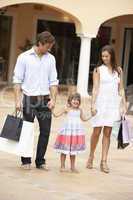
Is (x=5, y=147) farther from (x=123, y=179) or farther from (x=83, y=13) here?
(x=83, y=13)

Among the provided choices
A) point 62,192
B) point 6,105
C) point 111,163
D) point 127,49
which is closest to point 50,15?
point 127,49

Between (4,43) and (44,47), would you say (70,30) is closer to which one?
(4,43)

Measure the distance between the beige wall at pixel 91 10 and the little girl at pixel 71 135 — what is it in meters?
12.3

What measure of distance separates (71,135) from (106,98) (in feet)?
2.27

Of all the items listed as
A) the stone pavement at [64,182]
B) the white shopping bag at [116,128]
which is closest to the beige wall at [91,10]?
the stone pavement at [64,182]

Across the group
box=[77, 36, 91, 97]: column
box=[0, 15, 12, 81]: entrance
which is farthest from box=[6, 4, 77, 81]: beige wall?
box=[77, 36, 91, 97]: column

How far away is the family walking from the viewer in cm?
865

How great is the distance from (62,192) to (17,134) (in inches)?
47.9

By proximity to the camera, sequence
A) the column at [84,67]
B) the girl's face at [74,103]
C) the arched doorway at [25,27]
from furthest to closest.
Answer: the arched doorway at [25,27], the column at [84,67], the girl's face at [74,103]

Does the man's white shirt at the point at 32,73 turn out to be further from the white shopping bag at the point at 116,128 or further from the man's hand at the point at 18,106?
the white shopping bag at the point at 116,128

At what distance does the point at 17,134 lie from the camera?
8.51 meters

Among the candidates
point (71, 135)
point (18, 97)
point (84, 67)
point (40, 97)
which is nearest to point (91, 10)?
point (84, 67)

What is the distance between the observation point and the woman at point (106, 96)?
9.05 meters

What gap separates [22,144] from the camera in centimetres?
851
